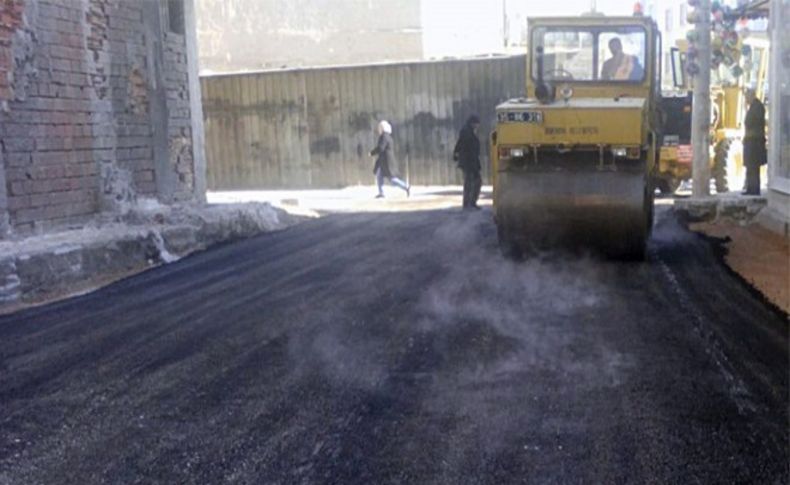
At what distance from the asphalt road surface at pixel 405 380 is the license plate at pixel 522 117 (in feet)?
5.63

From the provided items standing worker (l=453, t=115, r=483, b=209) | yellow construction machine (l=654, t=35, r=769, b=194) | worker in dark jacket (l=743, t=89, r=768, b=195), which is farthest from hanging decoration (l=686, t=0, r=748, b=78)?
standing worker (l=453, t=115, r=483, b=209)

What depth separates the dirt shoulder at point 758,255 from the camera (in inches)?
361

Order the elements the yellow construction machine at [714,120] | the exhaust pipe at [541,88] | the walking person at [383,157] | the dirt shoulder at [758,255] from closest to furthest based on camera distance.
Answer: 1. the dirt shoulder at [758,255]
2. the exhaust pipe at [541,88]
3. the yellow construction machine at [714,120]
4. the walking person at [383,157]

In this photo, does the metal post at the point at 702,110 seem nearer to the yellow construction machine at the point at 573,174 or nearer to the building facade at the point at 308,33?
the yellow construction machine at the point at 573,174

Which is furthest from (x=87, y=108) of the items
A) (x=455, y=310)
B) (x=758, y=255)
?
(x=758, y=255)

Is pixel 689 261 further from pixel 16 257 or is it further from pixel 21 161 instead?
pixel 21 161

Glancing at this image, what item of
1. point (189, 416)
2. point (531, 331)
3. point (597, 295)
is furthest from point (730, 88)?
point (189, 416)

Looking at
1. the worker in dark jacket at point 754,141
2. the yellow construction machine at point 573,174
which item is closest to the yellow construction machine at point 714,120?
the worker in dark jacket at point 754,141

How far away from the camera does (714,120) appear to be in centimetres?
2186

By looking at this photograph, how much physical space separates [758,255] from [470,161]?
25.0ft

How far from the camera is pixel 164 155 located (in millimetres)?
16359

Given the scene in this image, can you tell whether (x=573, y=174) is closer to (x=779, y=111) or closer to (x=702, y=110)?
(x=779, y=111)

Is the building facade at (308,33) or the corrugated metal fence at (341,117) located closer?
the corrugated metal fence at (341,117)

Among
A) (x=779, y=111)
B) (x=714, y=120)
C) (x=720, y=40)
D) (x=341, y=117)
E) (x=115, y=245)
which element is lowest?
(x=115, y=245)
